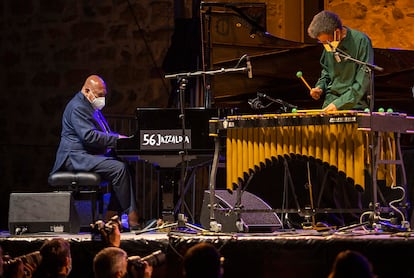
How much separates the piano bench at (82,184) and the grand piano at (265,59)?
62.4 inches

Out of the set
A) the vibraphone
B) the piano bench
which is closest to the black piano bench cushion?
the piano bench

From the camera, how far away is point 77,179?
26.0 feet

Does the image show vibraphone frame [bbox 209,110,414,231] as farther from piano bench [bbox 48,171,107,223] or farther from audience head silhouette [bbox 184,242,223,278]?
audience head silhouette [bbox 184,242,223,278]

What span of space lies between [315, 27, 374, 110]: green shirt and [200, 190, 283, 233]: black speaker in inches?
44.2

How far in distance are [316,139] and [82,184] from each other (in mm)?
2670

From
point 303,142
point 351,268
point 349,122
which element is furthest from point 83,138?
point 351,268

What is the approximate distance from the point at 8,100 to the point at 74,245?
5.67 metres

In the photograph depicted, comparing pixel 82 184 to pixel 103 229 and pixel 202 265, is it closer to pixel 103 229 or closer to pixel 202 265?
pixel 103 229

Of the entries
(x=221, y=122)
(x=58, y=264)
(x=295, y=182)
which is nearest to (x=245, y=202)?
(x=221, y=122)

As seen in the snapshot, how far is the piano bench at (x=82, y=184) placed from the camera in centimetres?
784

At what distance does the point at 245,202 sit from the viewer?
7.26 metres

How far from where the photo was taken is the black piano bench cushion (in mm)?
7906

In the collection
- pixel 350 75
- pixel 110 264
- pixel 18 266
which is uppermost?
pixel 350 75

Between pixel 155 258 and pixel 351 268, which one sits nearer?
pixel 351 268
